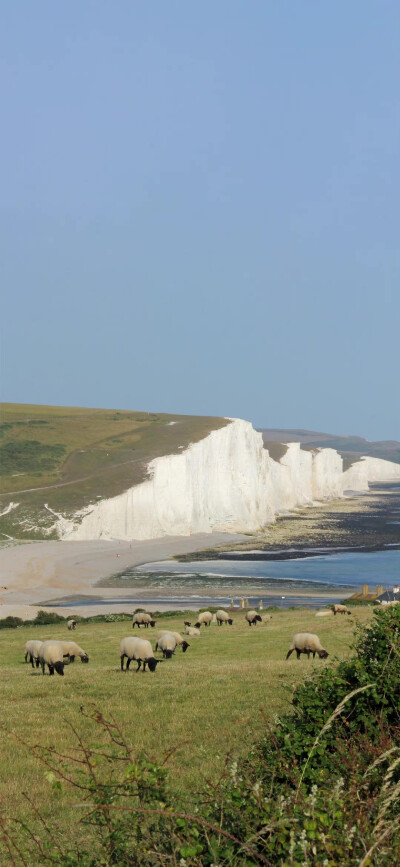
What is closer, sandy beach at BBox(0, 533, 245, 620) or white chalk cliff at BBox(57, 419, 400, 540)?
sandy beach at BBox(0, 533, 245, 620)

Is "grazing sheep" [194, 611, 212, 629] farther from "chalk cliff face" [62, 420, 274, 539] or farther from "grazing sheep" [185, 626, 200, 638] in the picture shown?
"chalk cliff face" [62, 420, 274, 539]

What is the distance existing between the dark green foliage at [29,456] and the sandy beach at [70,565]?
39.5m

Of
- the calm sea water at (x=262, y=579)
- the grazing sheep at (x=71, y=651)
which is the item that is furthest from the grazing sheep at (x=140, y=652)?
the calm sea water at (x=262, y=579)

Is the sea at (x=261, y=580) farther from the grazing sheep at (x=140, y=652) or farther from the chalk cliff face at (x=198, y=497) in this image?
the grazing sheep at (x=140, y=652)

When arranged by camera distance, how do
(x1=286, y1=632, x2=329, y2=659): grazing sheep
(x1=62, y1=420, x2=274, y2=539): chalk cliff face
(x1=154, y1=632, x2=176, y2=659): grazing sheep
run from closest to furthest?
(x1=286, y1=632, x2=329, y2=659): grazing sheep → (x1=154, y1=632, x2=176, y2=659): grazing sheep → (x1=62, y1=420, x2=274, y2=539): chalk cliff face

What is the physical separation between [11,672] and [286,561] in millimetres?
67917

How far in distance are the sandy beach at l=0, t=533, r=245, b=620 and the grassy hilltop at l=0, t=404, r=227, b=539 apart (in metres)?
9.30

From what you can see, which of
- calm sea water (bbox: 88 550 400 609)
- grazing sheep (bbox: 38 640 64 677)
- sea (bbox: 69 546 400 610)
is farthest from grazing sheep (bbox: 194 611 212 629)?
grazing sheep (bbox: 38 640 64 677)

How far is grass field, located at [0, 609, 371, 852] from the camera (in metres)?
12.1

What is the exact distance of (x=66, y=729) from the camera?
15188 mm

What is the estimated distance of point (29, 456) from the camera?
5901 inches

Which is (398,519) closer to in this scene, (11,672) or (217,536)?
(217,536)

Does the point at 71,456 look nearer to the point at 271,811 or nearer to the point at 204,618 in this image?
the point at 204,618

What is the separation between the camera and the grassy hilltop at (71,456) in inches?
4471
